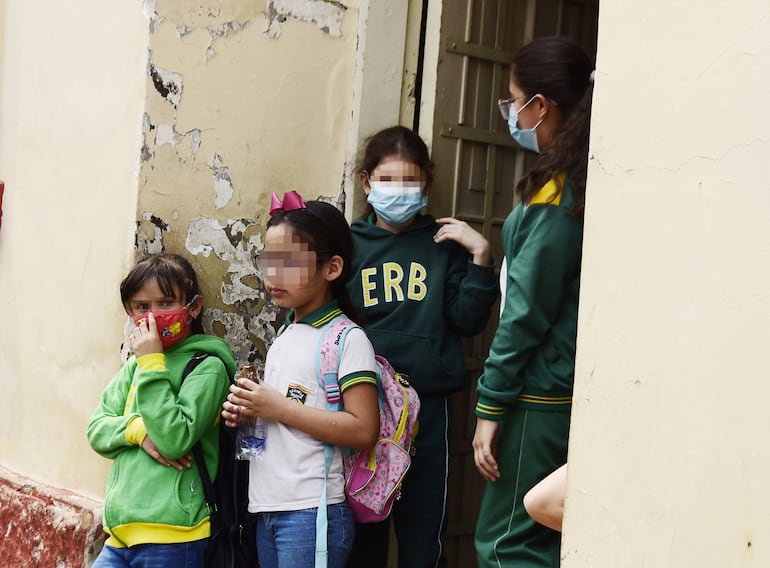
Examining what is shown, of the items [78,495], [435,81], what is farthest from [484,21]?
[78,495]

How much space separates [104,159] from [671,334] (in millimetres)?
2431

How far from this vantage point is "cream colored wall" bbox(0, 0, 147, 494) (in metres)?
3.88

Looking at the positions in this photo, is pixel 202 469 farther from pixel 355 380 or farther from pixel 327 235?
pixel 327 235

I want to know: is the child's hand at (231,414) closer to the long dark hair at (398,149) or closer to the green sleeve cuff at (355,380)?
the green sleeve cuff at (355,380)

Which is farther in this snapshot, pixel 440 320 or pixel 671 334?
pixel 440 320

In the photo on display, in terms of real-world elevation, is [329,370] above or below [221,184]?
below

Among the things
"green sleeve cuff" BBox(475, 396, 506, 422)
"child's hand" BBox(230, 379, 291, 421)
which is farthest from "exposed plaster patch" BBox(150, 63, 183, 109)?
"green sleeve cuff" BBox(475, 396, 506, 422)

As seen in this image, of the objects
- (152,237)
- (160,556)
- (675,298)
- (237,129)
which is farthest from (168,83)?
(675,298)

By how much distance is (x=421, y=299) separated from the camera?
12.0ft

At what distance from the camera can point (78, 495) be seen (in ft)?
13.1

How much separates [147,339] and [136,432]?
0.28m

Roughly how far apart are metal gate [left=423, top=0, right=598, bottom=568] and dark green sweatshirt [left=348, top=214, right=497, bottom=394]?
1.26 feet

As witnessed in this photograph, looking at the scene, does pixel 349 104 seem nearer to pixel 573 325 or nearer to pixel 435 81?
pixel 435 81

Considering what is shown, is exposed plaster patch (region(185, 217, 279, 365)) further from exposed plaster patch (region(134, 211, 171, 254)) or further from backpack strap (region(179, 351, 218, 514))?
backpack strap (region(179, 351, 218, 514))
